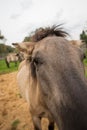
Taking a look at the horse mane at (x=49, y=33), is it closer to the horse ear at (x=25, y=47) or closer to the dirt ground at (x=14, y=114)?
the horse ear at (x=25, y=47)

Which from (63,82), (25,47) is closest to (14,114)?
(25,47)

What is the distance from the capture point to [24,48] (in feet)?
9.41

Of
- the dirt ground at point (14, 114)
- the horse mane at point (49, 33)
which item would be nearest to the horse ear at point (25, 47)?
the horse mane at point (49, 33)

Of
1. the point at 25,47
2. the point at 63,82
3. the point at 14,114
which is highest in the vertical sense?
the point at 25,47

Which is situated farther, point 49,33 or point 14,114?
point 14,114

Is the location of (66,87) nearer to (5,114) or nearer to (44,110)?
(44,110)

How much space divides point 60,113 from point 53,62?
0.59 meters

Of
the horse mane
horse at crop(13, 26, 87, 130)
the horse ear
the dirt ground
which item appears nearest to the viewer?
horse at crop(13, 26, 87, 130)

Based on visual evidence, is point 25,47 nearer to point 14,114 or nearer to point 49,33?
point 49,33

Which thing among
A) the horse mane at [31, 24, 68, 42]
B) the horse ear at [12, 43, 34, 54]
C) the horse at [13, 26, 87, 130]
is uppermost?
the horse mane at [31, 24, 68, 42]

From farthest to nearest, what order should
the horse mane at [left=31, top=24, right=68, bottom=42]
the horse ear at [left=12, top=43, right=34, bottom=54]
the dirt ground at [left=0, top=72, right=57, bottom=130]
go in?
1. the dirt ground at [left=0, top=72, right=57, bottom=130]
2. the horse mane at [left=31, top=24, right=68, bottom=42]
3. the horse ear at [left=12, top=43, right=34, bottom=54]

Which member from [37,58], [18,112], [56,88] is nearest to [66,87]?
[56,88]

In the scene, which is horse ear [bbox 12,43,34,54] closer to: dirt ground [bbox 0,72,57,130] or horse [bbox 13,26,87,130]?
horse [bbox 13,26,87,130]

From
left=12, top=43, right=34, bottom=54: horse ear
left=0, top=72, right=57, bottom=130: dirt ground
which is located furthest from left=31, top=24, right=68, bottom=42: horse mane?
left=0, top=72, right=57, bottom=130: dirt ground
